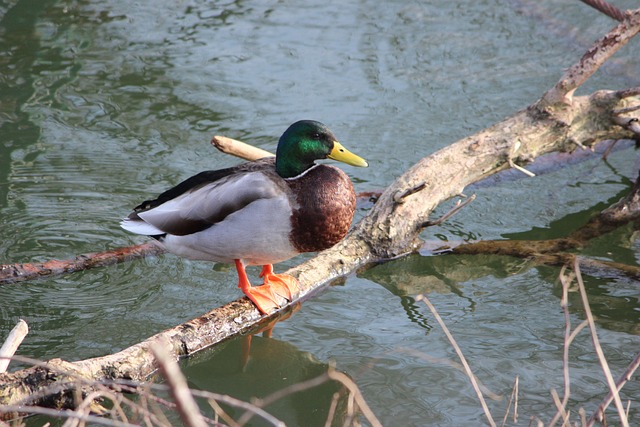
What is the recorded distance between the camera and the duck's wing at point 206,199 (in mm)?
4027

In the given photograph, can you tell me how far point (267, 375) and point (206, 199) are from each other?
0.88 m

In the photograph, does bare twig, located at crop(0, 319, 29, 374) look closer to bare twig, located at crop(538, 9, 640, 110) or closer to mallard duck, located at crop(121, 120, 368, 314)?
mallard duck, located at crop(121, 120, 368, 314)

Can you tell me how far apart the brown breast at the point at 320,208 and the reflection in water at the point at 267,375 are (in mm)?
A: 537

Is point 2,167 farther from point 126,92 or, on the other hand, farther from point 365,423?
point 365,423

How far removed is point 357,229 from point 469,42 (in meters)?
3.79

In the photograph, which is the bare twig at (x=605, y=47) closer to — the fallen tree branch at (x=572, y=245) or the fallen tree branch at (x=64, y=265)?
the fallen tree branch at (x=572, y=245)

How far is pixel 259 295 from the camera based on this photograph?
4230 millimetres

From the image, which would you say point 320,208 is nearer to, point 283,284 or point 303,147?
point 303,147

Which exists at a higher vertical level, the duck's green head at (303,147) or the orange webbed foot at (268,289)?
the duck's green head at (303,147)

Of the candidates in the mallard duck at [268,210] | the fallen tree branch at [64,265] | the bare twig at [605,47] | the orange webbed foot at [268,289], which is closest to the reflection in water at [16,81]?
the fallen tree branch at [64,265]

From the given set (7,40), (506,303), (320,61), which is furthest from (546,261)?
(7,40)

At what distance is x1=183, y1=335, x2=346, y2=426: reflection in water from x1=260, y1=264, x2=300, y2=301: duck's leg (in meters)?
0.24

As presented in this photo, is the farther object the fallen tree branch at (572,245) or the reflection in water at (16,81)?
the reflection in water at (16,81)

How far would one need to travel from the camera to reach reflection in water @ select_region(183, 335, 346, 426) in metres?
3.62
